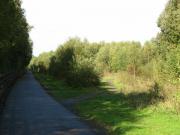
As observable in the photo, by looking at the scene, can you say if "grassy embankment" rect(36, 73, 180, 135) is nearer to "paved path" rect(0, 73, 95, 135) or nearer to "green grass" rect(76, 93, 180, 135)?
"green grass" rect(76, 93, 180, 135)

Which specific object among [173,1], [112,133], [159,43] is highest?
[173,1]

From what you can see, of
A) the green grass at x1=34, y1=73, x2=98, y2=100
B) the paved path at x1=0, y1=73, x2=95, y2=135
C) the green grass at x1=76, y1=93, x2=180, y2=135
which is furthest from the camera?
the green grass at x1=34, y1=73, x2=98, y2=100

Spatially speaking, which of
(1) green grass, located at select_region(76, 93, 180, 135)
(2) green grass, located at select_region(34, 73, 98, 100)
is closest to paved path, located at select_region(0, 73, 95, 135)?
(1) green grass, located at select_region(76, 93, 180, 135)

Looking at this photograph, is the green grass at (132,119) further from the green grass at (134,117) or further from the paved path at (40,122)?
the paved path at (40,122)

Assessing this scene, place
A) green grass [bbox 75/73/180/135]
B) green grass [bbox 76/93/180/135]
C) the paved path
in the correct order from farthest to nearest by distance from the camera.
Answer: green grass [bbox 75/73/180/135], green grass [bbox 76/93/180/135], the paved path

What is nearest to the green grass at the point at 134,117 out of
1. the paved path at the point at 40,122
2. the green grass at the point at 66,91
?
the paved path at the point at 40,122

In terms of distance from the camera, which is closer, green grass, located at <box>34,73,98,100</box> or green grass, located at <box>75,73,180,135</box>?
green grass, located at <box>75,73,180,135</box>

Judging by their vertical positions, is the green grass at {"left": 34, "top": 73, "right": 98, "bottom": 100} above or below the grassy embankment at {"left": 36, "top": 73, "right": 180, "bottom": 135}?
above

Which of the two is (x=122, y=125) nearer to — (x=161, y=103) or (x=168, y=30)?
(x=161, y=103)

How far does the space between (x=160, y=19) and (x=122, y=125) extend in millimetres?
25381

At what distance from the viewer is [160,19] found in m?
38.7

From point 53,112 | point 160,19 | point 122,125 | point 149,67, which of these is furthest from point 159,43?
point 122,125

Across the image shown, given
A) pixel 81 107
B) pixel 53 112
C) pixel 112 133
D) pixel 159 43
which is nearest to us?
pixel 112 133

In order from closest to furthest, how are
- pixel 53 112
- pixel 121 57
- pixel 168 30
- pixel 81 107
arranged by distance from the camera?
pixel 53 112 < pixel 81 107 < pixel 168 30 < pixel 121 57
